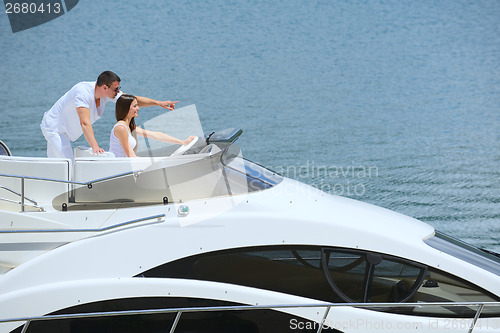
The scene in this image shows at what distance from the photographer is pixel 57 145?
4.67 meters

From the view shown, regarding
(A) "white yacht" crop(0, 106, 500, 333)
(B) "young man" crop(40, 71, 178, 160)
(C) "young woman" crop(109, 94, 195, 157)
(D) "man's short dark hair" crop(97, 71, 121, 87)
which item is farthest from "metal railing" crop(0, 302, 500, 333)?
(D) "man's short dark hair" crop(97, 71, 121, 87)

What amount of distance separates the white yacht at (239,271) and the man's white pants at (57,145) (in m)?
1.29

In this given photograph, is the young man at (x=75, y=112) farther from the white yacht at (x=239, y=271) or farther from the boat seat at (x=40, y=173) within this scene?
the white yacht at (x=239, y=271)

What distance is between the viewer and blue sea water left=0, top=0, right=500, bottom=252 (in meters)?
10.8

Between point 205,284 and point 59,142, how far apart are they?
237 centimetres

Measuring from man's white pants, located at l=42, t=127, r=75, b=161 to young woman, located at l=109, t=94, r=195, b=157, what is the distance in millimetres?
662

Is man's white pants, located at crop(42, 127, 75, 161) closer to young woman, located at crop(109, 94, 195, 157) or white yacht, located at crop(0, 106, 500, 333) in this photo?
young woman, located at crop(109, 94, 195, 157)

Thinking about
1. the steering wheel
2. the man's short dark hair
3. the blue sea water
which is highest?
the man's short dark hair

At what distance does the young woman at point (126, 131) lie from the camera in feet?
13.4

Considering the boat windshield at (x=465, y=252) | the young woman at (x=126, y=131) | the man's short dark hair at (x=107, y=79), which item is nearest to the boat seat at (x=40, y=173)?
the young woman at (x=126, y=131)

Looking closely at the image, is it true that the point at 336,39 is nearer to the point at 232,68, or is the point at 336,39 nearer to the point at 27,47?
the point at 232,68

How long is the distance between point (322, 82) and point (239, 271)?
16.8 metres

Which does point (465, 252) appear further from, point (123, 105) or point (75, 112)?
point (75, 112)

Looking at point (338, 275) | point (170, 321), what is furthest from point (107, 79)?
point (338, 275)
